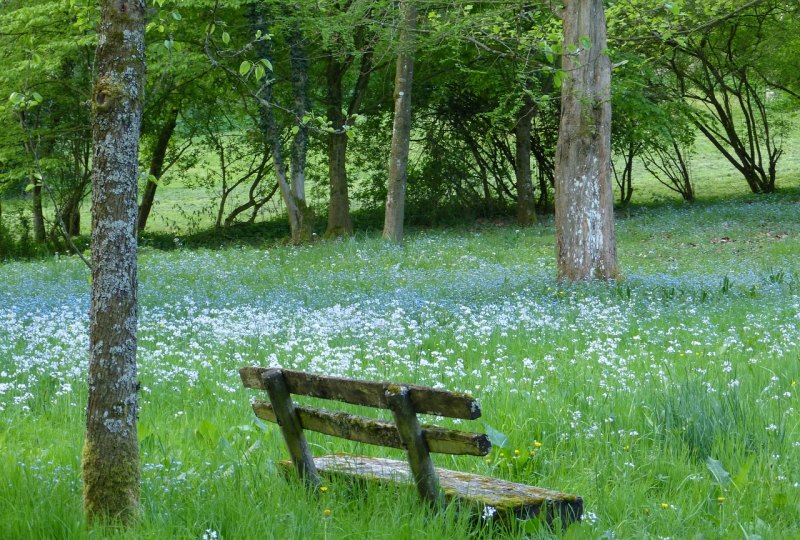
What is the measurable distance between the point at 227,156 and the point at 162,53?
3108cm

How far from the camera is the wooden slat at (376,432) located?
12.4ft

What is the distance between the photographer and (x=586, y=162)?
13758 millimetres

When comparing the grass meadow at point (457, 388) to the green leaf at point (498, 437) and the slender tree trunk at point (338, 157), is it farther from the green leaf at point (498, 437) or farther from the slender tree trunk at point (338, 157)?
the slender tree trunk at point (338, 157)

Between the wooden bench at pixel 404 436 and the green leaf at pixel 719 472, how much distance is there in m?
1.15

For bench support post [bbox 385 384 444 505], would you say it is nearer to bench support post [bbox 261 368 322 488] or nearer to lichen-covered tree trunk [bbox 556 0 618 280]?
bench support post [bbox 261 368 322 488]

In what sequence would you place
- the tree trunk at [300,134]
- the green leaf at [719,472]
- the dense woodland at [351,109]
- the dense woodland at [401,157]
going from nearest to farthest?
the dense woodland at [401,157], the green leaf at [719,472], the tree trunk at [300,134], the dense woodland at [351,109]

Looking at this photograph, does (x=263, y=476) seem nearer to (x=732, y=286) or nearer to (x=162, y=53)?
(x=162, y=53)

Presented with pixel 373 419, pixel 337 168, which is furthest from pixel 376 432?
pixel 337 168

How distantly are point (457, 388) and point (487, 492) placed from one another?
A: 281 centimetres

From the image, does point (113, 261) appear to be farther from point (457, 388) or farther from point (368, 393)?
point (457, 388)

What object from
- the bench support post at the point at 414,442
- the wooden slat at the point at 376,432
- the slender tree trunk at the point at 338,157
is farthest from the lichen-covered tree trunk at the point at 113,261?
the slender tree trunk at the point at 338,157

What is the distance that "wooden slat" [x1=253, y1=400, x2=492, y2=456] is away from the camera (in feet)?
12.4

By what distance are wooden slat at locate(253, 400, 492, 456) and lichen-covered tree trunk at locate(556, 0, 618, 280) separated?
980cm

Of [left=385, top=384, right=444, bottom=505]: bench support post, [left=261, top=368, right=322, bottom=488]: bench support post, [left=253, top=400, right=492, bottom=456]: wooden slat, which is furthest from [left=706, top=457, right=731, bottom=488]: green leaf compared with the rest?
[left=261, top=368, right=322, bottom=488]: bench support post
